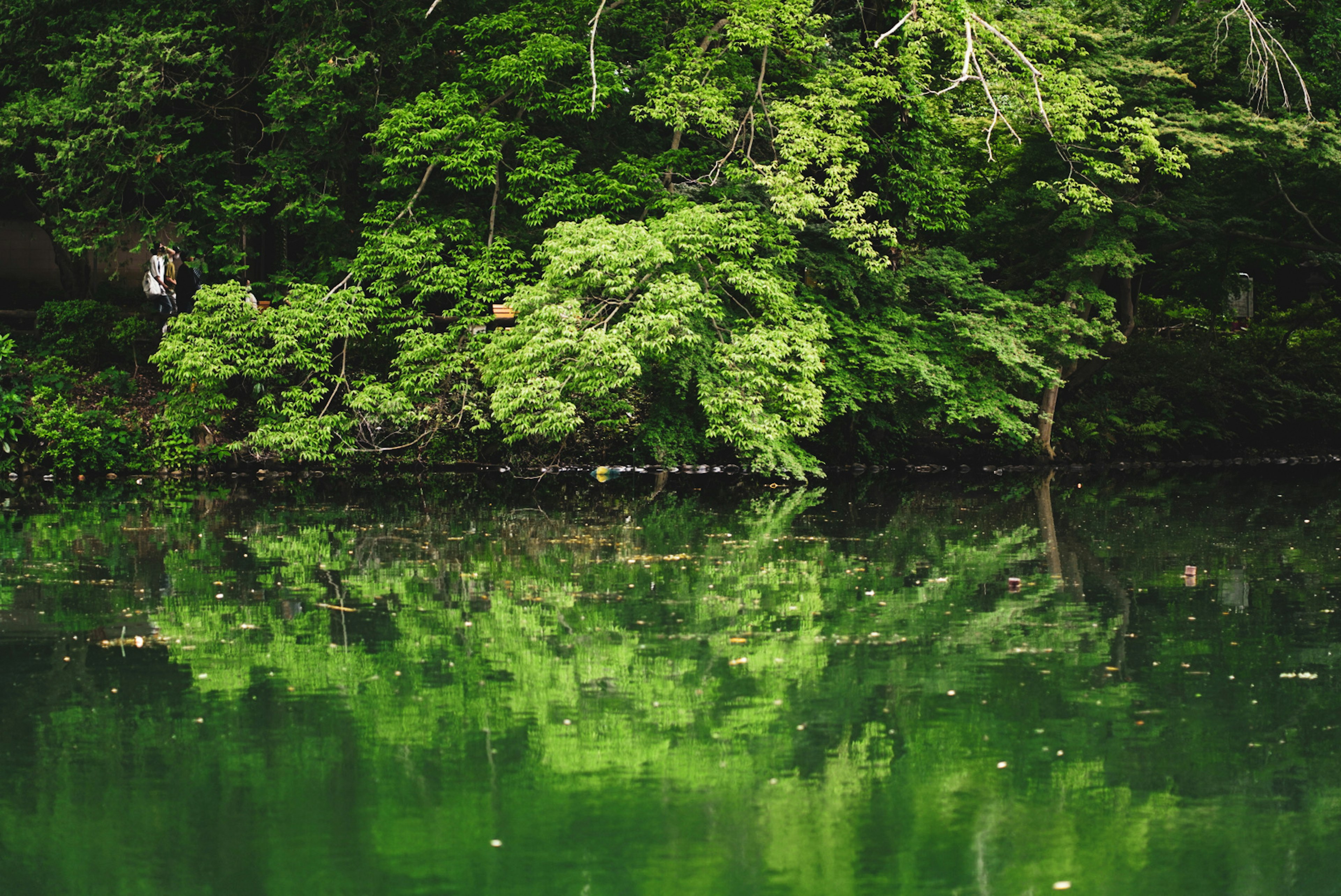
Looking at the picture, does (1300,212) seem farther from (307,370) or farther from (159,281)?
(159,281)

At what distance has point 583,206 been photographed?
20484 mm

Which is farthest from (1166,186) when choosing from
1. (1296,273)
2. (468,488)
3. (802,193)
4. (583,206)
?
(468,488)

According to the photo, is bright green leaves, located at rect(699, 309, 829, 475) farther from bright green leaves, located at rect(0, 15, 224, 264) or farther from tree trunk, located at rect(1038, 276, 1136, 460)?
bright green leaves, located at rect(0, 15, 224, 264)

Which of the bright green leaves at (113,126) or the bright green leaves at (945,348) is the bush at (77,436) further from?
the bright green leaves at (945,348)

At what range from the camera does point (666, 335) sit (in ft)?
58.4

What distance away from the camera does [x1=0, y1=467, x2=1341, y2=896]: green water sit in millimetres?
5234

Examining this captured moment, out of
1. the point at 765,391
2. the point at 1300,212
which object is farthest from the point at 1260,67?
the point at 765,391

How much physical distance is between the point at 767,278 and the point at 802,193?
1.33 metres

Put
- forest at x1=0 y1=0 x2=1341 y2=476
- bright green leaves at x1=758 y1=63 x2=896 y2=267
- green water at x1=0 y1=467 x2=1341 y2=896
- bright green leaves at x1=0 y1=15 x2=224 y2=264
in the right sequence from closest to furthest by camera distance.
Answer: green water at x1=0 y1=467 x2=1341 y2=896
forest at x1=0 y1=0 x2=1341 y2=476
bright green leaves at x1=758 y1=63 x2=896 y2=267
bright green leaves at x1=0 y1=15 x2=224 y2=264

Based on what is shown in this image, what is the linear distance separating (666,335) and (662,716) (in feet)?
36.3

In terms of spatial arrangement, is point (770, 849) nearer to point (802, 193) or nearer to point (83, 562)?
point (83, 562)

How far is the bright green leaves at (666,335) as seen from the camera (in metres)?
18.1

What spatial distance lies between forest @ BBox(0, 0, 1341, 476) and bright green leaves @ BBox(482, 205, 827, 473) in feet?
0.22

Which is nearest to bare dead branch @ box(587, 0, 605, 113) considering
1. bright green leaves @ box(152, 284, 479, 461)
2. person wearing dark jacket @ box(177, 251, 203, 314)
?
bright green leaves @ box(152, 284, 479, 461)
